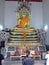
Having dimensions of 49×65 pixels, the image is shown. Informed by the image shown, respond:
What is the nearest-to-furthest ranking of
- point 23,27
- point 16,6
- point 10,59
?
point 10,59 → point 23,27 → point 16,6

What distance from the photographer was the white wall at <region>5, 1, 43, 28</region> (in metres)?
20.6

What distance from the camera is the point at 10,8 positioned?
2080 cm

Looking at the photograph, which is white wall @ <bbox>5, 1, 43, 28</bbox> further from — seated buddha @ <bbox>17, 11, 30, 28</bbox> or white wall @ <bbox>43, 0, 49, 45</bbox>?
seated buddha @ <bbox>17, 11, 30, 28</bbox>

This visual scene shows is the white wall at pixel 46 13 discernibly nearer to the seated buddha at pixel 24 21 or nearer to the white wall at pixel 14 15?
the white wall at pixel 14 15

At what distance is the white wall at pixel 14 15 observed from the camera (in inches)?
811

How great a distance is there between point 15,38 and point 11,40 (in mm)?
400

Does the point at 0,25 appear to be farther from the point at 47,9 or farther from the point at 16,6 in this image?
the point at 47,9

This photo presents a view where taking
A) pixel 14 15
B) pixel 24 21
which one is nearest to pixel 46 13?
pixel 24 21

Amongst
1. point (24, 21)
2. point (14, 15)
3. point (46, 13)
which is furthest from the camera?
point (14, 15)

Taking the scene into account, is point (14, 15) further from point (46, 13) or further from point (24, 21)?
point (46, 13)

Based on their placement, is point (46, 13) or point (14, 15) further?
point (14, 15)

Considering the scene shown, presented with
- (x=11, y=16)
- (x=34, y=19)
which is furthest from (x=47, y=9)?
(x=11, y=16)

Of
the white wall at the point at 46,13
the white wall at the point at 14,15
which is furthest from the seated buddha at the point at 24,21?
the white wall at the point at 46,13

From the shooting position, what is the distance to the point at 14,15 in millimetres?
20594
